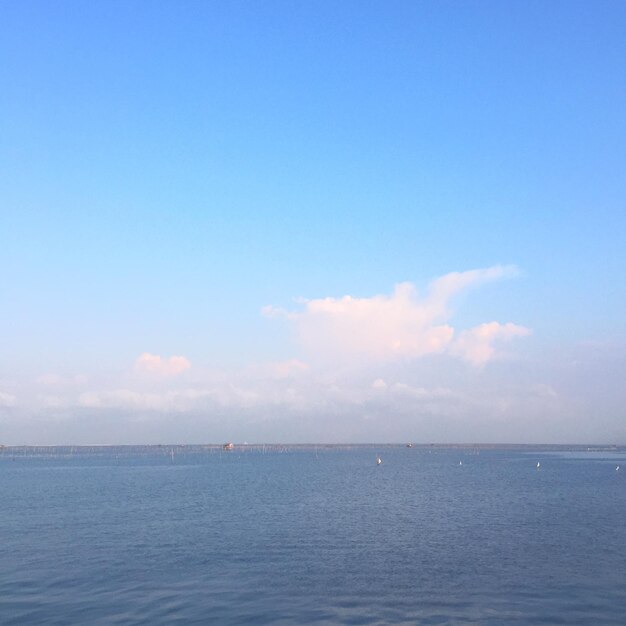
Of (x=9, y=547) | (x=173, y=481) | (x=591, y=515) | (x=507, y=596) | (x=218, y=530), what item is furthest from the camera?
(x=173, y=481)

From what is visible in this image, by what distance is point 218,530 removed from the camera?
6475 cm

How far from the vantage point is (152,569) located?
153ft

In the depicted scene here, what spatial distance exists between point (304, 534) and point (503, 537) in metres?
20.1

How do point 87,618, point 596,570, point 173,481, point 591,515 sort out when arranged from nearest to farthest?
point 87,618, point 596,570, point 591,515, point 173,481

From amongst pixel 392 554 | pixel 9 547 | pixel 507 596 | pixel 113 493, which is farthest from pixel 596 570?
pixel 113 493

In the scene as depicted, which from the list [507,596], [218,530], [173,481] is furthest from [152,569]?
[173,481]

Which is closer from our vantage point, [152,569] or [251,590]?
[251,590]

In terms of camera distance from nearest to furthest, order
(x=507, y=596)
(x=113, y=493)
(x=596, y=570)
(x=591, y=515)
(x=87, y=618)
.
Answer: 1. (x=87, y=618)
2. (x=507, y=596)
3. (x=596, y=570)
4. (x=591, y=515)
5. (x=113, y=493)

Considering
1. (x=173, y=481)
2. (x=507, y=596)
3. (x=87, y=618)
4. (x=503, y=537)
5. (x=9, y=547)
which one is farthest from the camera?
(x=173, y=481)

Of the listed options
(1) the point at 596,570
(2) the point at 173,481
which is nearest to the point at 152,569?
(1) the point at 596,570

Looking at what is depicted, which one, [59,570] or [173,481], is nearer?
[59,570]

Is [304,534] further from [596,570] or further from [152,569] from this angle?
[596,570]

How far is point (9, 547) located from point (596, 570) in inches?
2028

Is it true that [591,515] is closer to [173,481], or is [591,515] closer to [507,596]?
[507,596]
